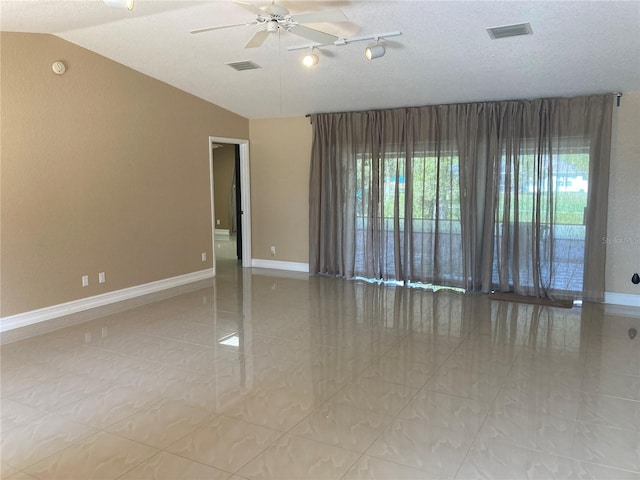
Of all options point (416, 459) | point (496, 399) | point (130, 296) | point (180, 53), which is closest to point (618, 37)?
point (496, 399)

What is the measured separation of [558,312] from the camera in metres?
5.13

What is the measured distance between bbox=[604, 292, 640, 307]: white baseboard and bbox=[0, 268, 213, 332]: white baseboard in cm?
544

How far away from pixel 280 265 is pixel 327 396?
4.75 metres

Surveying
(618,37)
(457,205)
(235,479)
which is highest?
(618,37)

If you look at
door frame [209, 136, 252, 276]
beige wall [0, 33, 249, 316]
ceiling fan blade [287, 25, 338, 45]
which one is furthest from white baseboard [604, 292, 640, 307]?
beige wall [0, 33, 249, 316]

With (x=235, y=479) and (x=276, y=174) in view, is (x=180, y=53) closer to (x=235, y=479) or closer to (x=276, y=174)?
(x=276, y=174)

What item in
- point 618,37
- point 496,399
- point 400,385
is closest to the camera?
point 496,399

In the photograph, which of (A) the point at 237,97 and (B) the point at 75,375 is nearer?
(B) the point at 75,375

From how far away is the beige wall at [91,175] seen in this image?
4574 mm

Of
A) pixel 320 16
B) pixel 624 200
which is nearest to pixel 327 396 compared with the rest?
pixel 320 16

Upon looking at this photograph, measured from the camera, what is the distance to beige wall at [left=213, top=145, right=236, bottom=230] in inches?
466

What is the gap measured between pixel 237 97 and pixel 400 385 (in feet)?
15.9

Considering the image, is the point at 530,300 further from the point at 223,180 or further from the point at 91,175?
the point at 223,180

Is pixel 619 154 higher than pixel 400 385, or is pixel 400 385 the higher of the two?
pixel 619 154
